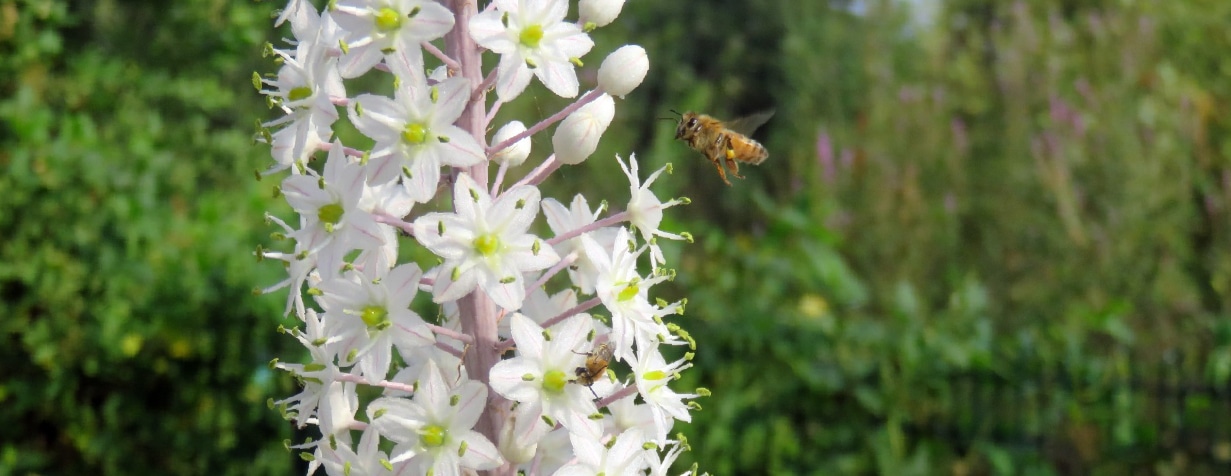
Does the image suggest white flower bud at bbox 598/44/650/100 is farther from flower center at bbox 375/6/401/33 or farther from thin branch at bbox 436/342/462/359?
thin branch at bbox 436/342/462/359

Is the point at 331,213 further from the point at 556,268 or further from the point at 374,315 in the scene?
the point at 556,268

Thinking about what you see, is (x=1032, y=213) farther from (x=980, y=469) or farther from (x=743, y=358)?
(x=743, y=358)

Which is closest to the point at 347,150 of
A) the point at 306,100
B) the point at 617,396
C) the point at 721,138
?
the point at 306,100

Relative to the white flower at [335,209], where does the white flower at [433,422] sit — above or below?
below

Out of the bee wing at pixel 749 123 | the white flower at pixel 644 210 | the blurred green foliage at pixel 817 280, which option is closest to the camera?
the white flower at pixel 644 210

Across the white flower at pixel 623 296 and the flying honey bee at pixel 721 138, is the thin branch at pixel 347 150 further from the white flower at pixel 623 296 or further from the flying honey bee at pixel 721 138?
the flying honey bee at pixel 721 138

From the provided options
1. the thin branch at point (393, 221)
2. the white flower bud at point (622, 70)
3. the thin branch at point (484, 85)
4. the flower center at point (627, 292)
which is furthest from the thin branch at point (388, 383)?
the white flower bud at point (622, 70)

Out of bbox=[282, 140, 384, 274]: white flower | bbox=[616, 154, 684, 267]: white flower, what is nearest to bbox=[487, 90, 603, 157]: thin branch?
bbox=[616, 154, 684, 267]: white flower
